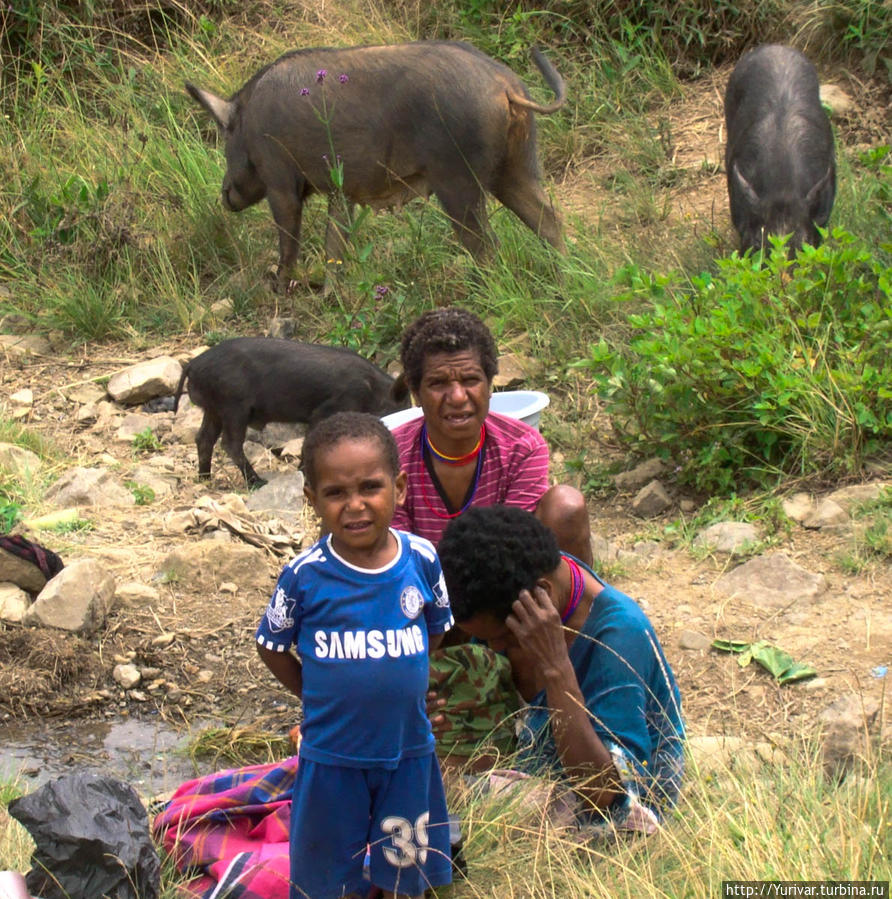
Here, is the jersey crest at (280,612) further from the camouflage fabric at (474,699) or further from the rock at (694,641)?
the rock at (694,641)

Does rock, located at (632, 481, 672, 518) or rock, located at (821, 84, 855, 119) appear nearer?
rock, located at (632, 481, 672, 518)

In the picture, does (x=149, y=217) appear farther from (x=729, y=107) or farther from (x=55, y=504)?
(x=729, y=107)

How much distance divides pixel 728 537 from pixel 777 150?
350 cm

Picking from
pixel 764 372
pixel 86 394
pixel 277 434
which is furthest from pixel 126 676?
pixel 86 394

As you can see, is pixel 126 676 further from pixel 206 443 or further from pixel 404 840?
pixel 206 443

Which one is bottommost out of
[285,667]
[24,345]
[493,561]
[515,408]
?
[24,345]

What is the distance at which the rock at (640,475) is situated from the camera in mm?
6043

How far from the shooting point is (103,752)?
4.31 metres

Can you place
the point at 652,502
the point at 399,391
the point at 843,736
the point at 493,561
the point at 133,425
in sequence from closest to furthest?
1. the point at 493,561
2. the point at 843,736
3. the point at 652,502
4. the point at 399,391
5. the point at 133,425

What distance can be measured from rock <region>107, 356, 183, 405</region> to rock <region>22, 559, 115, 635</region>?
2943 mm

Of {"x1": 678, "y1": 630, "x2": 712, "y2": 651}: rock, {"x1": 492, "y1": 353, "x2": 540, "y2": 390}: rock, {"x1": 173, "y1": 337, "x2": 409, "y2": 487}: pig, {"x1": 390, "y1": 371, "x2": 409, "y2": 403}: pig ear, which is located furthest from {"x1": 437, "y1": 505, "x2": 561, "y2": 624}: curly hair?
{"x1": 492, "y1": 353, "x2": 540, "y2": 390}: rock

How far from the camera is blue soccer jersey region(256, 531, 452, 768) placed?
2.83 metres

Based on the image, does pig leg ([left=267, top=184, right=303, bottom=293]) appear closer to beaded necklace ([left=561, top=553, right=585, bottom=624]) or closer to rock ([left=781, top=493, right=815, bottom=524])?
rock ([left=781, top=493, right=815, bottom=524])

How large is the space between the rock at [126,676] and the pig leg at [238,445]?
2177 mm
